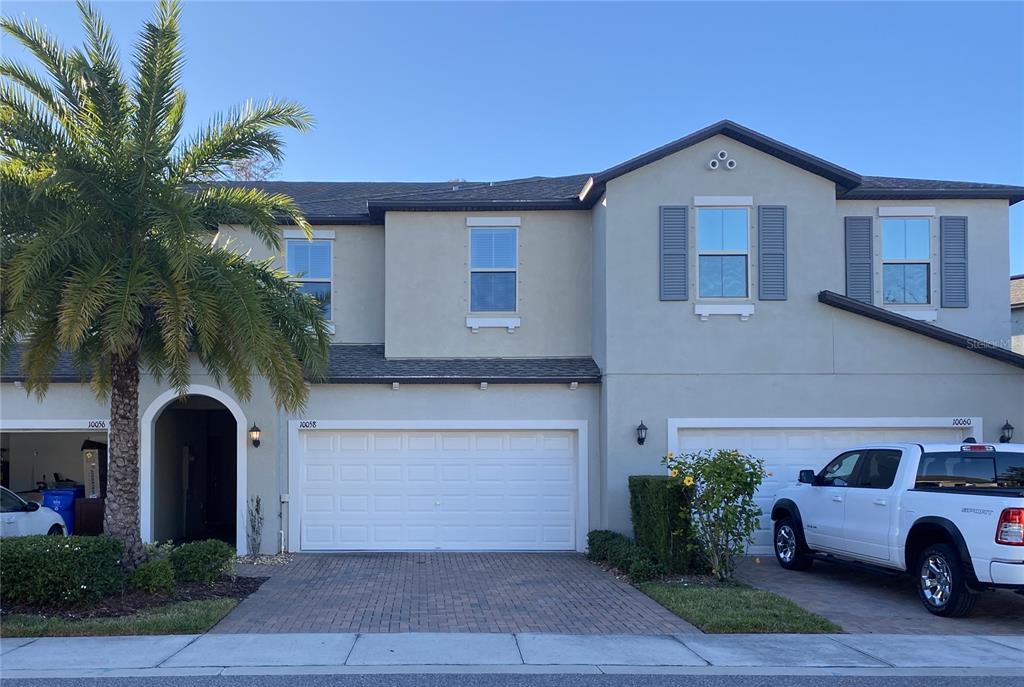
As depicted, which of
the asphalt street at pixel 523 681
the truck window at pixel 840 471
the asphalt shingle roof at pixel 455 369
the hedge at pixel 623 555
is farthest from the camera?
the asphalt shingle roof at pixel 455 369

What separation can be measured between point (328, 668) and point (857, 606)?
21.3ft

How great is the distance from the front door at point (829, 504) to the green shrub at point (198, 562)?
7959mm

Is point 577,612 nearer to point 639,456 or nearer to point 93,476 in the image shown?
point 639,456

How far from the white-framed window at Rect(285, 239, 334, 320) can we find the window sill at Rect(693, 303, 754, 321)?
6.70m

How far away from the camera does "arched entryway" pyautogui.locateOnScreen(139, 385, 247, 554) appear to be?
48.5 feet

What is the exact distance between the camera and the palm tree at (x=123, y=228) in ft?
33.3

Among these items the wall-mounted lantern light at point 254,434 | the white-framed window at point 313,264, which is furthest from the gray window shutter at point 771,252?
the wall-mounted lantern light at point 254,434

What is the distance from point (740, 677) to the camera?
7.80 metres

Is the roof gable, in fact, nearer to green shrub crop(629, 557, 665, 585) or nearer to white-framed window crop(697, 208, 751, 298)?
white-framed window crop(697, 208, 751, 298)

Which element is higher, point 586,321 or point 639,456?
point 586,321

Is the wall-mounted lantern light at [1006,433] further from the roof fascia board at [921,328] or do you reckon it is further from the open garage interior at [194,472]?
the open garage interior at [194,472]

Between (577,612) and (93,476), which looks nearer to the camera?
(577,612)

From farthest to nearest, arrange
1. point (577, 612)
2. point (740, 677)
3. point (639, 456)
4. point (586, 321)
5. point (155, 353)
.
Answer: point (586, 321), point (639, 456), point (155, 353), point (577, 612), point (740, 677)

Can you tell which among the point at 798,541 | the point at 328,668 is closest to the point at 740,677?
the point at 328,668
